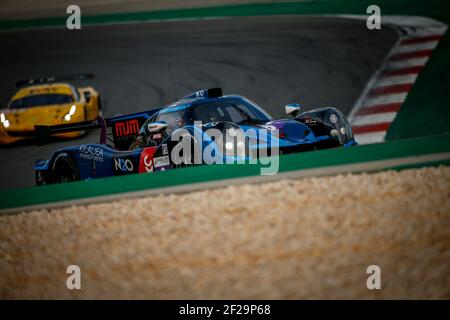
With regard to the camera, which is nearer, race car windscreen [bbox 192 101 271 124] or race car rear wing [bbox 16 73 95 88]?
race car windscreen [bbox 192 101 271 124]

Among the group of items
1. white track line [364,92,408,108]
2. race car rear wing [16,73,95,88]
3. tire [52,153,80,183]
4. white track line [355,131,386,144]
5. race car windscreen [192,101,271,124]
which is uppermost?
race car rear wing [16,73,95,88]

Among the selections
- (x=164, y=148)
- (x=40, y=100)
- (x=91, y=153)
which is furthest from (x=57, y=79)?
(x=164, y=148)

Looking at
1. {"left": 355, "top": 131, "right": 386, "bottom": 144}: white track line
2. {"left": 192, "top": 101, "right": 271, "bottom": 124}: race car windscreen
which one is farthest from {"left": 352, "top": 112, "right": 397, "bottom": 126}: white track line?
{"left": 192, "top": 101, "right": 271, "bottom": 124}: race car windscreen

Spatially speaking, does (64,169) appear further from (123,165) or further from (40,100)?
(40,100)

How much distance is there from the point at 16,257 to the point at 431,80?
25.2 feet

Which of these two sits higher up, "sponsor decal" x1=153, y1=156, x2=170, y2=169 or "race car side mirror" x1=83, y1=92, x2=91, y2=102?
"race car side mirror" x1=83, y1=92, x2=91, y2=102

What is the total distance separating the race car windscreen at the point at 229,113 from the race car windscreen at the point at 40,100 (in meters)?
5.90

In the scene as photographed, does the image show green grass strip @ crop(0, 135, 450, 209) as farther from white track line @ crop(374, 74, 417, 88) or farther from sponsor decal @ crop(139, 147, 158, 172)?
white track line @ crop(374, 74, 417, 88)

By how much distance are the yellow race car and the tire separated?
3160 mm

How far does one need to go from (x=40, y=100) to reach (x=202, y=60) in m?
3.26

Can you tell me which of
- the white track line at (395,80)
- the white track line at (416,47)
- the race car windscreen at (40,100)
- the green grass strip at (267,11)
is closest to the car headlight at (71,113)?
the race car windscreen at (40,100)

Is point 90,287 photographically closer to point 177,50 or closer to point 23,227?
point 23,227

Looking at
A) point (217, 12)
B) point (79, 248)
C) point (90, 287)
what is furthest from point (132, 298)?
point (217, 12)

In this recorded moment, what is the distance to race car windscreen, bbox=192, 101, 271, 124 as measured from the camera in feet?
29.7
